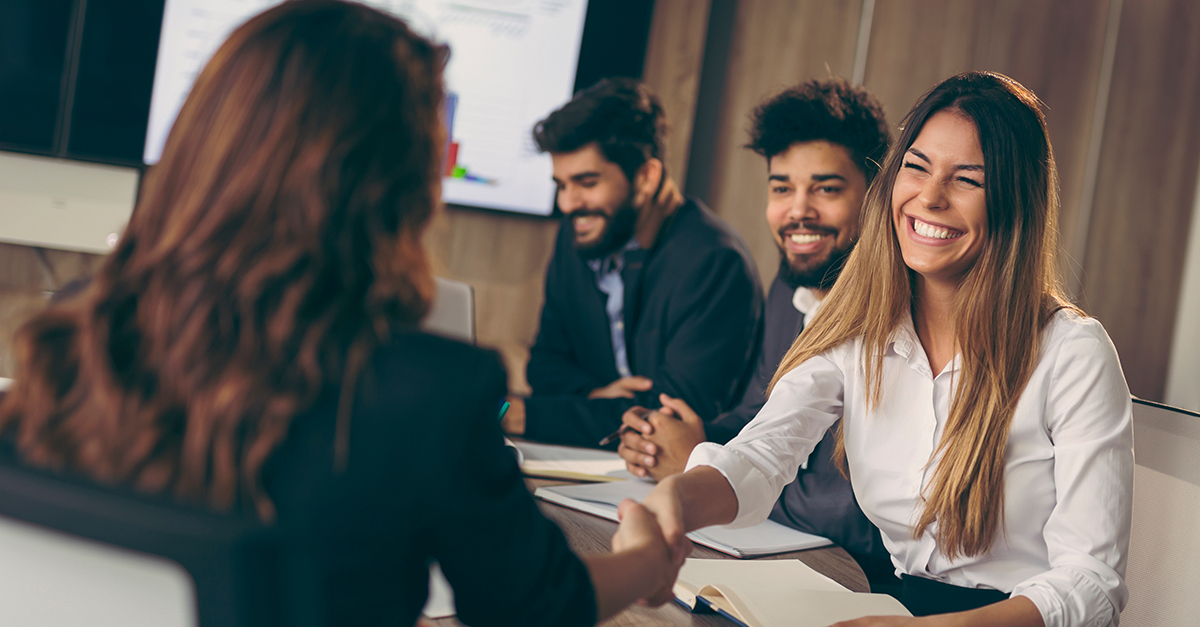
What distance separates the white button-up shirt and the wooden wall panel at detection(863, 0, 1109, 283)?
91.1 inches

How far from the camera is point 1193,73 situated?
10.8 feet

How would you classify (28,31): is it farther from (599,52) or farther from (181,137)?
(181,137)

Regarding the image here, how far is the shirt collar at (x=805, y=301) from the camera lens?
6.00 ft

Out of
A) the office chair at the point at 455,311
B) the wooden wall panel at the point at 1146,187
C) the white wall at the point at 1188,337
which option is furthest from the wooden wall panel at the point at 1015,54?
the office chair at the point at 455,311

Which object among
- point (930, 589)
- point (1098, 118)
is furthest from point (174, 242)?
point (1098, 118)

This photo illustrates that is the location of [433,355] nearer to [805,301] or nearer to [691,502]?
[691,502]

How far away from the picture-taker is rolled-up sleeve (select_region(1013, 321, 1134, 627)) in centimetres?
97

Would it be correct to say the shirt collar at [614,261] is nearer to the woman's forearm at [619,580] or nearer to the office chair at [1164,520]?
the office chair at [1164,520]

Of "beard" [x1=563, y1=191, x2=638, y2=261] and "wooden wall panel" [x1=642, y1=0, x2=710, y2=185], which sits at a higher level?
"wooden wall panel" [x1=642, y1=0, x2=710, y2=185]

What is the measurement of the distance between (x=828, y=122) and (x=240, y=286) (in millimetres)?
1709

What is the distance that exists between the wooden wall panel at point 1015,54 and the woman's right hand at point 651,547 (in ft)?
9.10

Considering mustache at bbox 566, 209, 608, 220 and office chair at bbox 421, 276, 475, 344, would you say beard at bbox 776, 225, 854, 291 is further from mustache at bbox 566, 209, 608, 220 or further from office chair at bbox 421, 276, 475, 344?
office chair at bbox 421, 276, 475, 344

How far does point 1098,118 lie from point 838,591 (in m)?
3.18

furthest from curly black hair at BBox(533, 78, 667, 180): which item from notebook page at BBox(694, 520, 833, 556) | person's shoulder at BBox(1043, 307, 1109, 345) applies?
person's shoulder at BBox(1043, 307, 1109, 345)
